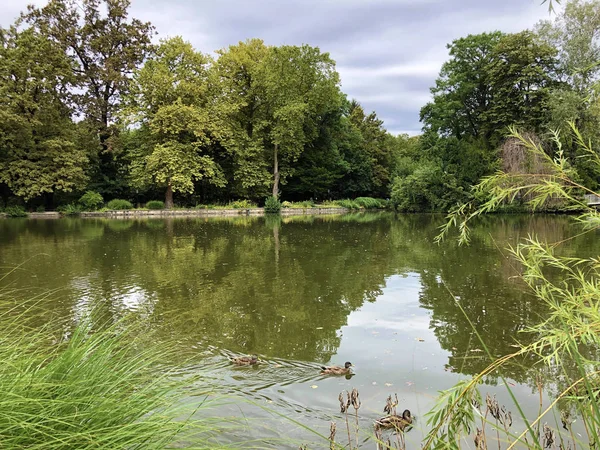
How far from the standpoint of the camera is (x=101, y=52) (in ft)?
102

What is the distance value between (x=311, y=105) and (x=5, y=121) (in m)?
20.8

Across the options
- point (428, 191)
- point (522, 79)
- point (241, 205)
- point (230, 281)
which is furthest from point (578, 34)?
point (230, 281)

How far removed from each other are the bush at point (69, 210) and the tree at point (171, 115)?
426 cm

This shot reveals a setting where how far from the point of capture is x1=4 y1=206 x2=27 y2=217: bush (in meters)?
25.6

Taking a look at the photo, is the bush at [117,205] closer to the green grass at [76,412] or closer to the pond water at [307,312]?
the pond water at [307,312]

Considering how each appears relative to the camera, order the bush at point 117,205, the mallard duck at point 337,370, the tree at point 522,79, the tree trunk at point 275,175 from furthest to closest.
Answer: the tree trunk at point 275,175, the bush at point 117,205, the tree at point 522,79, the mallard duck at point 337,370

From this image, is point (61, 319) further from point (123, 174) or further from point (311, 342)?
point (123, 174)

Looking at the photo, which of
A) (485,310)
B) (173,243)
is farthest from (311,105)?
(485,310)

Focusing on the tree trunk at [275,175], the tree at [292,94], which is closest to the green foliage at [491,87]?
the tree at [292,94]

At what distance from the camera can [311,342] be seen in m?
4.91

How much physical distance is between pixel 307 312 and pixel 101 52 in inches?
1271

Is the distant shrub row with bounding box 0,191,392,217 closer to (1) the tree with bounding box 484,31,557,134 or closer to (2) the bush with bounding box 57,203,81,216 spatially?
(2) the bush with bounding box 57,203,81,216

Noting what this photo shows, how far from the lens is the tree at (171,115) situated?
1137 inches

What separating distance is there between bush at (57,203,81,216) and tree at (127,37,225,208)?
14.0 feet
